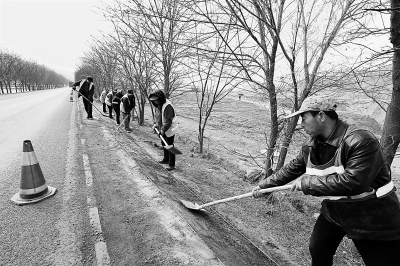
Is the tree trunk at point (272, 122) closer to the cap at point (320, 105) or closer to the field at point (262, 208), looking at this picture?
the field at point (262, 208)

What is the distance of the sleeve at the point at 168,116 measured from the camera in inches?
205

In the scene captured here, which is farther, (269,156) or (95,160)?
(95,160)

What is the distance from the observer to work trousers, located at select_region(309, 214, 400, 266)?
5.66ft

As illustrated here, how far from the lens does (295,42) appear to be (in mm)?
4133

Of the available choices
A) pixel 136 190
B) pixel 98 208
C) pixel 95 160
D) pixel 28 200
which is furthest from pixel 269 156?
pixel 28 200

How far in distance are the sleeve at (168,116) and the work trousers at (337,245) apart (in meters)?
3.83

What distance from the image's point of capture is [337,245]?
212cm

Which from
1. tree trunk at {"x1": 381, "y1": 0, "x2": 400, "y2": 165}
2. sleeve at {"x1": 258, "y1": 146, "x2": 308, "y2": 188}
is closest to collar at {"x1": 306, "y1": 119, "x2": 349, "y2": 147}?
sleeve at {"x1": 258, "y1": 146, "x2": 308, "y2": 188}

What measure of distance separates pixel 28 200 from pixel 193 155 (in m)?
5.20

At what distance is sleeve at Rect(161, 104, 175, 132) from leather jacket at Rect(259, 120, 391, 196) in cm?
368

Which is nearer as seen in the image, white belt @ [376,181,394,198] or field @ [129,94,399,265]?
white belt @ [376,181,394,198]

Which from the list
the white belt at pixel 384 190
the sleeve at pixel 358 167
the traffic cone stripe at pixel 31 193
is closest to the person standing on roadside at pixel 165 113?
the traffic cone stripe at pixel 31 193

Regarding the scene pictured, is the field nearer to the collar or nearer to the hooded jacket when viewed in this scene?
the collar

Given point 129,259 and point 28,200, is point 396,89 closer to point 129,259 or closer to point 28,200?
point 129,259
